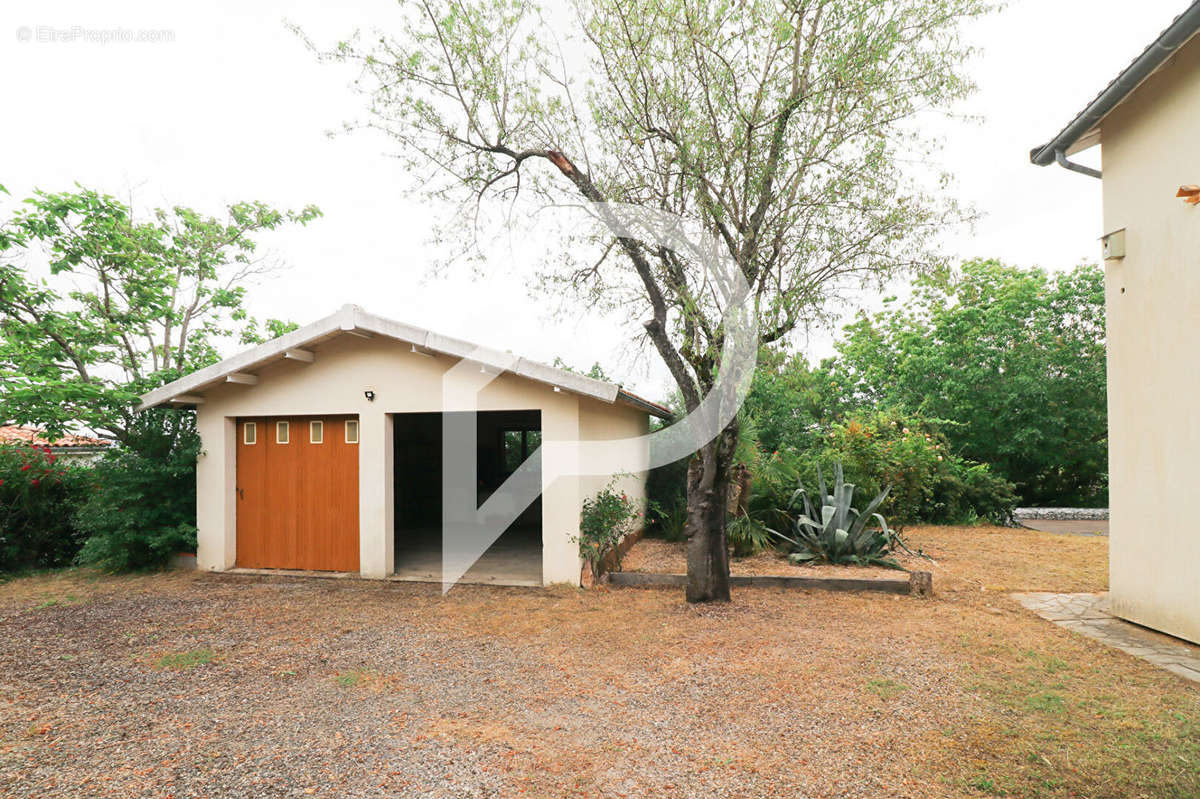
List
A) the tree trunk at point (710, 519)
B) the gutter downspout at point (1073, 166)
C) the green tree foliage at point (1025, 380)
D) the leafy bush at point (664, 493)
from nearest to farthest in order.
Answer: the gutter downspout at point (1073, 166), the tree trunk at point (710, 519), the leafy bush at point (664, 493), the green tree foliage at point (1025, 380)

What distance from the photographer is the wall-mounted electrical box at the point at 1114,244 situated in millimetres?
5570

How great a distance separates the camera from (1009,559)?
8.42 metres

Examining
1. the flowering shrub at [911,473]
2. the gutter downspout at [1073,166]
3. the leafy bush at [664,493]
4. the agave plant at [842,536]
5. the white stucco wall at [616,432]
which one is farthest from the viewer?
the leafy bush at [664,493]

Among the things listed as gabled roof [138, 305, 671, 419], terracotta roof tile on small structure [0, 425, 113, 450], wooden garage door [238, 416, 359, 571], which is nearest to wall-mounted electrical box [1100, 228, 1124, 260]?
gabled roof [138, 305, 671, 419]

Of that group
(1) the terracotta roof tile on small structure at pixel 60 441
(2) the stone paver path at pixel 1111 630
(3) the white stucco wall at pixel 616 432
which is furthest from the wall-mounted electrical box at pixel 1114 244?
(1) the terracotta roof tile on small structure at pixel 60 441

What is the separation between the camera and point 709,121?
580 centimetres

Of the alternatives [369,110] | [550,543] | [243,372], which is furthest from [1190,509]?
[243,372]

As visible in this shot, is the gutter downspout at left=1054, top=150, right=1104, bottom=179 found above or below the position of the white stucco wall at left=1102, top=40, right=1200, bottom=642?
above

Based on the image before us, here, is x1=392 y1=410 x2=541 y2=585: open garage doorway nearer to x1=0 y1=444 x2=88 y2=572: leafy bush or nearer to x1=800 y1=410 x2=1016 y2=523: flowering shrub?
x1=0 y1=444 x2=88 y2=572: leafy bush

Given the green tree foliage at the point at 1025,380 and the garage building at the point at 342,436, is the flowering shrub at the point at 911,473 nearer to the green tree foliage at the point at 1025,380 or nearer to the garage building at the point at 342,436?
the green tree foliage at the point at 1025,380

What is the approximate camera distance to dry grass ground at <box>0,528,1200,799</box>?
10.2 feet

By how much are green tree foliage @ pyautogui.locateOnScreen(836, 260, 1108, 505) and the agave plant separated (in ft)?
25.7

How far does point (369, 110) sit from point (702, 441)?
17.2 ft

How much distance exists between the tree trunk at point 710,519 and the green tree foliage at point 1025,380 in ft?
33.6
